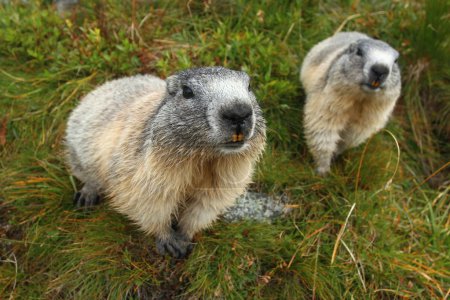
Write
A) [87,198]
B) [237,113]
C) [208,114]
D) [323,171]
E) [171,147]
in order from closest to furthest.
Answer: [237,113] < [208,114] < [171,147] < [87,198] < [323,171]

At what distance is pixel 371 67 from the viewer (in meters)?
4.65

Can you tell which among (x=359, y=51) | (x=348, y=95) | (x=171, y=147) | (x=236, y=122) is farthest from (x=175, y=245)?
(x=359, y=51)

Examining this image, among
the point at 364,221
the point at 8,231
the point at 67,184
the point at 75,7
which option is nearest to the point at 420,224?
the point at 364,221

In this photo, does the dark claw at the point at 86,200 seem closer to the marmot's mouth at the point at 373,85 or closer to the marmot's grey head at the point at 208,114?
the marmot's grey head at the point at 208,114

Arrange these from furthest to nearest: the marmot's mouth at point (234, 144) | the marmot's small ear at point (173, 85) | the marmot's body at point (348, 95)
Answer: the marmot's body at point (348, 95)
the marmot's small ear at point (173, 85)
the marmot's mouth at point (234, 144)

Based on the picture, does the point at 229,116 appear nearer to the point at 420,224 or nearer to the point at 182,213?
the point at 182,213

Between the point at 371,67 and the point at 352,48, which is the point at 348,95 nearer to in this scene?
the point at 371,67

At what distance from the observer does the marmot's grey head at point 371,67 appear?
4629mm

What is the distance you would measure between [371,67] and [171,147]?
2.74 m

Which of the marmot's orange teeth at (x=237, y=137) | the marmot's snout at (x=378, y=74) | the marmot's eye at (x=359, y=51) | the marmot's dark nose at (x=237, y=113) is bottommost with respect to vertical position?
the marmot's snout at (x=378, y=74)

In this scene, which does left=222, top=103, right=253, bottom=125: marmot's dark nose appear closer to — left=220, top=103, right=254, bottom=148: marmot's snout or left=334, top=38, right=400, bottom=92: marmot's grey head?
left=220, top=103, right=254, bottom=148: marmot's snout

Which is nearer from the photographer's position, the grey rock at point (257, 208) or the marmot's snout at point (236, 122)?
the marmot's snout at point (236, 122)

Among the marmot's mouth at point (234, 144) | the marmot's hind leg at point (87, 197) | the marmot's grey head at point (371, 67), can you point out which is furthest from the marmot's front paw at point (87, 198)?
the marmot's grey head at point (371, 67)

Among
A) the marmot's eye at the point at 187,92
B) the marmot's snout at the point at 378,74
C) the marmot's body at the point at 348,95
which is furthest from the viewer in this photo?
the marmot's body at the point at 348,95
